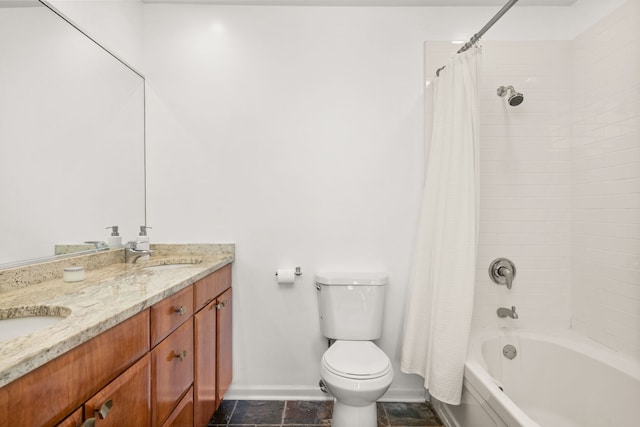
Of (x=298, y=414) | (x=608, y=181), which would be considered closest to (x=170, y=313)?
(x=298, y=414)

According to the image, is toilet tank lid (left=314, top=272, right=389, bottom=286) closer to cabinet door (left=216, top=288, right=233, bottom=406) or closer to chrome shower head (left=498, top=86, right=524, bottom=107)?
cabinet door (left=216, top=288, right=233, bottom=406)

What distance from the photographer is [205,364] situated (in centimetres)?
151

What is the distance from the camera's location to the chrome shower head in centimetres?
172

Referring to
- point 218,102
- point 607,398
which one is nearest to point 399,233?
point 607,398

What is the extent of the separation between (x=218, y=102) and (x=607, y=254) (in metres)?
2.35

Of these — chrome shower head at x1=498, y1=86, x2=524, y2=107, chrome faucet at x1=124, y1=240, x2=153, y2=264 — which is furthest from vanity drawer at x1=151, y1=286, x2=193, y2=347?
chrome shower head at x1=498, y1=86, x2=524, y2=107

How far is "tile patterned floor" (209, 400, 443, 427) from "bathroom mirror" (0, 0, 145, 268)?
3.90 feet

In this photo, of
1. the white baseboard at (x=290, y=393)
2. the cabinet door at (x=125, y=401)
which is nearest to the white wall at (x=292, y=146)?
the white baseboard at (x=290, y=393)

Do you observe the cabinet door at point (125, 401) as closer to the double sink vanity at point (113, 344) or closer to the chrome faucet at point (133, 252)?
the double sink vanity at point (113, 344)

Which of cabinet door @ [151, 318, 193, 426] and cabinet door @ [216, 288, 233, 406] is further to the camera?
cabinet door @ [216, 288, 233, 406]

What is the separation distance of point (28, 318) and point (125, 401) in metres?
0.39

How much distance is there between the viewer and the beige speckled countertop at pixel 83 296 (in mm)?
628

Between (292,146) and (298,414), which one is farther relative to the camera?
(292,146)

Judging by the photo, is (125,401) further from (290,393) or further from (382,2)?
(382,2)
